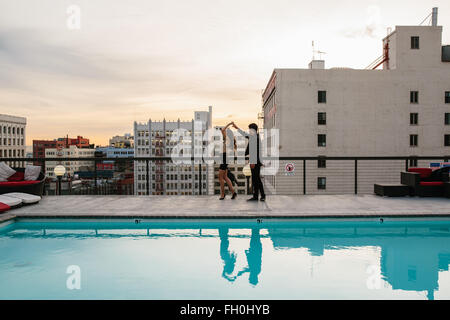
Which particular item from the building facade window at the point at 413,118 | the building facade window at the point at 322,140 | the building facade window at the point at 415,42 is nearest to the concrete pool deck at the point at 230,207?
the building facade window at the point at 322,140

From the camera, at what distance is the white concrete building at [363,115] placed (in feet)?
142

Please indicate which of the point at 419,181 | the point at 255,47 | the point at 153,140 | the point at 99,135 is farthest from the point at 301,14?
the point at 153,140

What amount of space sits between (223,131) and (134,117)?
11710 cm

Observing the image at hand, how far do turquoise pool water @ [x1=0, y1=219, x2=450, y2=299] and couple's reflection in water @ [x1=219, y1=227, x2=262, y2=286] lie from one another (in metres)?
0.01

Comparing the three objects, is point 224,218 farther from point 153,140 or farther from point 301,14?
point 153,140

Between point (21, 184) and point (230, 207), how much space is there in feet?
17.7

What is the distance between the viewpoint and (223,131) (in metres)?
7.91

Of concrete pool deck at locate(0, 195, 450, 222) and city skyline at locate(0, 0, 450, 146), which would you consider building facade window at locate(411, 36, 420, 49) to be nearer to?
city skyline at locate(0, 0, 450, 146)

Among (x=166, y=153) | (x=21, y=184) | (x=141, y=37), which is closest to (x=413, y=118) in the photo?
(x=141, y=37)

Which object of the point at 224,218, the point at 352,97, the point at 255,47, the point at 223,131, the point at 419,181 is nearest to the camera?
the point at 224,218

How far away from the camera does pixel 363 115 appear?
1732 inches

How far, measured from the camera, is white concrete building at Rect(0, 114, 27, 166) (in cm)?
11181

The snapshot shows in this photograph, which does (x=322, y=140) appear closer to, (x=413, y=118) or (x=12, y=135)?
(x=413, y=118)

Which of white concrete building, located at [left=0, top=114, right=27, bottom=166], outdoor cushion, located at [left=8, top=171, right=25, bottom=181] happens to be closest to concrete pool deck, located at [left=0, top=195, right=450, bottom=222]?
outdoor cushion, located at [left=8, top=171, right=25, bottom=181]
